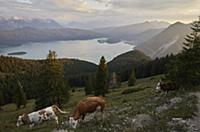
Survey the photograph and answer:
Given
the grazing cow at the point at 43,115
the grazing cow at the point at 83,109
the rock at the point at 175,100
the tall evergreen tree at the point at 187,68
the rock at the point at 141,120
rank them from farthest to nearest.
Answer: the tall evergreen tree at the point at 187,68 < the grazing cow at the point at 43,115 < the rock at the point at 175,100 < the grazing cow at the point at 83,109 < the rock at the point at 141,120

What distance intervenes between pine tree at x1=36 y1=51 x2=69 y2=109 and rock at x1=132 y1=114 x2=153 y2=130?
31701 mm

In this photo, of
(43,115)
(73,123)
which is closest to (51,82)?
(43,115)

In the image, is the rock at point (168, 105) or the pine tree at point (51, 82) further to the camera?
the pine tree at point (51, 82)

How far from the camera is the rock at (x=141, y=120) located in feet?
54.5

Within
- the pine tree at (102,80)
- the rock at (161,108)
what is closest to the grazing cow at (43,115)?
the rock at (161,108)

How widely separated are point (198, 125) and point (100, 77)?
159 ft

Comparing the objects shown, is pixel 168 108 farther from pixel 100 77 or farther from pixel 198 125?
pixel 100 77

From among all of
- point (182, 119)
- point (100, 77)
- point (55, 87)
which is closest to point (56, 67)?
point (55, 87)

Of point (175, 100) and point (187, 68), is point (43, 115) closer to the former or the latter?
point (175, 100)

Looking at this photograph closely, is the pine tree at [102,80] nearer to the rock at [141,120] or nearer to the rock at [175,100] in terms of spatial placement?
the rock at [175,100]

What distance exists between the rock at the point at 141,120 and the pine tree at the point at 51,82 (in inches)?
1248

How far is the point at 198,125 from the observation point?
16.1m

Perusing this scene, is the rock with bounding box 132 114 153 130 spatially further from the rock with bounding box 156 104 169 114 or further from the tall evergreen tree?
the tall evergreen tree

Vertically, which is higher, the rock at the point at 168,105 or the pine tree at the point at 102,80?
the rock at the point at 168,105
